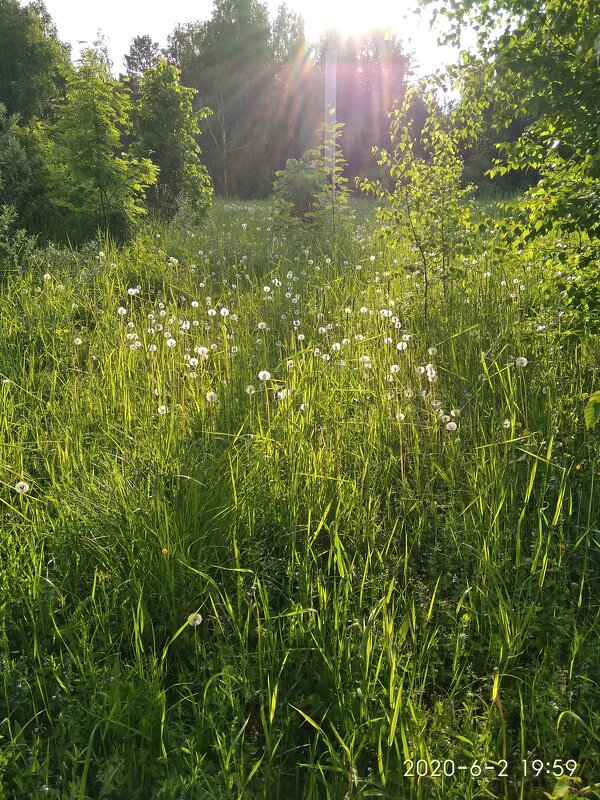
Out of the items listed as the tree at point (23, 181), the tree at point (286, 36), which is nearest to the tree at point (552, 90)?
the tree at point (23, 181)

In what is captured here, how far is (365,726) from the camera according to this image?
4.82 ft

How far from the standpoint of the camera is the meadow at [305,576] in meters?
1.43

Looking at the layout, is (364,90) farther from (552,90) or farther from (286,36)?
(552,90)

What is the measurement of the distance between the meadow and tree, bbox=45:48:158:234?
184 inches

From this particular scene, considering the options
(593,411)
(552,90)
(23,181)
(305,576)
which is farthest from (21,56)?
A: (593,411)

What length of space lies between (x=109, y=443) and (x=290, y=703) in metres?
1.66

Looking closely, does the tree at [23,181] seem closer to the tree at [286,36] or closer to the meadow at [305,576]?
the meadow at [305,576]

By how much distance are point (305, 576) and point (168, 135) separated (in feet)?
32.4

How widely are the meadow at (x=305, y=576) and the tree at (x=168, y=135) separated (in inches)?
278

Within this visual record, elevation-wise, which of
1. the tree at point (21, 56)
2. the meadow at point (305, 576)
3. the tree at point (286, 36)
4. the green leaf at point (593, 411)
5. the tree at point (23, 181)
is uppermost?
the tree at point (286, 36)

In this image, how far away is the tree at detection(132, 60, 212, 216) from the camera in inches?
381

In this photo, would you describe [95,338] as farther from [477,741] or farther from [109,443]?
[477,741]

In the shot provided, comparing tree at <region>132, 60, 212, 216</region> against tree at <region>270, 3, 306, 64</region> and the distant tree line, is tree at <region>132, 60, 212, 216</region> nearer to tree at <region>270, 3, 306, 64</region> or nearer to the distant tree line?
the distant tree line

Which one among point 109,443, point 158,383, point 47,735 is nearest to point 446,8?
point 158,383
